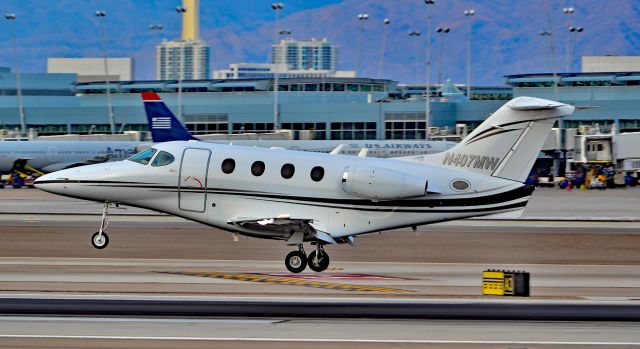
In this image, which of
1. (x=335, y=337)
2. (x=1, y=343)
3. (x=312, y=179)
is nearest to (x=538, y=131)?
(x=312, y=179)

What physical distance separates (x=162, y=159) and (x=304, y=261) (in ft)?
Answer: 16.5

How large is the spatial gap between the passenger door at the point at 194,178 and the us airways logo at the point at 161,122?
122ft

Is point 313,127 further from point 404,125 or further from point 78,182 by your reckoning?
point 78,182

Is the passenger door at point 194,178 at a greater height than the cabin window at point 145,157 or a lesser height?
lesser

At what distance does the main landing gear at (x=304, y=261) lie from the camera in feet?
112

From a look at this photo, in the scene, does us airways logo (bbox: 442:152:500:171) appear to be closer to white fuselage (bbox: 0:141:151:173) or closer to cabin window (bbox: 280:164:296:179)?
cabin window (bbox: 280:164:296:179)

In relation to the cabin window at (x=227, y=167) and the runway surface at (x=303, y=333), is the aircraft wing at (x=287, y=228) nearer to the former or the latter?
the cabin window at (x=227, y=167)

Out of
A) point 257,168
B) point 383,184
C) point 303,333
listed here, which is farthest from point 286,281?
point 303,333

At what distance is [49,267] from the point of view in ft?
115

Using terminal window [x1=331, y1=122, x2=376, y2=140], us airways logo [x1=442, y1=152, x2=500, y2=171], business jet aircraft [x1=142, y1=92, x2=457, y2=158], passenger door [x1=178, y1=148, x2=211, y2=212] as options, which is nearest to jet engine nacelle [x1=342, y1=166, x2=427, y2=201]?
us airways logo [x1=442, y1=152, x2=500, y2=171]

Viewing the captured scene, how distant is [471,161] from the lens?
112 ft

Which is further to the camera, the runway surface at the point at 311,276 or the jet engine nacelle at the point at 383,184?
the jet engine nacelle at the point at 383,184

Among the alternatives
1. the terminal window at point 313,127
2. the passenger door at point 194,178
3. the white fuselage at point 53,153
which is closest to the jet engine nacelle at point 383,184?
the passenger door at point 194,178

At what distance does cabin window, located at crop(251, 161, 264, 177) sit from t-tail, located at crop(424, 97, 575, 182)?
527cm
